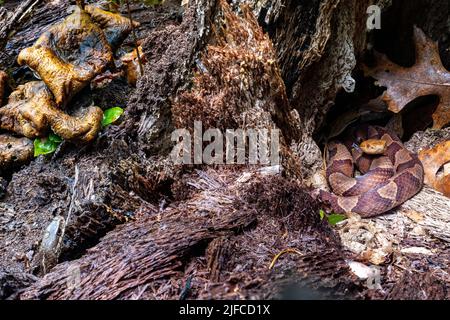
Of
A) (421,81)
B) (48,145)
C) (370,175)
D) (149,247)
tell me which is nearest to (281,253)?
(149,247)

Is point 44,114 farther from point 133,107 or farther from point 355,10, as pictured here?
point 355,10

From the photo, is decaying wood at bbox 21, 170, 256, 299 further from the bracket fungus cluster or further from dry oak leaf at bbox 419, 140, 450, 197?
dry oak leaf at bbox 419, 140, 450, 197

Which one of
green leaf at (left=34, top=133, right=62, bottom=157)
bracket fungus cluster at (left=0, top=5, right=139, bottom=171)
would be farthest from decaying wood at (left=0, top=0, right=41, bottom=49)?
green leaf at (left=34, top=133, right=62, bottom=157)

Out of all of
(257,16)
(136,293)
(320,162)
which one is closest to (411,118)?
(320,162)

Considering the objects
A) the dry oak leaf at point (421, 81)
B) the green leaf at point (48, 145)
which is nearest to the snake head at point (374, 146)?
the dry oak leaf at point (421, 81)

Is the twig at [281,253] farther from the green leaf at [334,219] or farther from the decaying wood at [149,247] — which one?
the green leaf at [334,219]

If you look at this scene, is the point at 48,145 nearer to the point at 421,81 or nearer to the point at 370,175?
the point at 370,175
